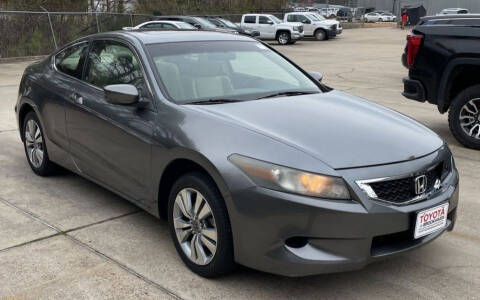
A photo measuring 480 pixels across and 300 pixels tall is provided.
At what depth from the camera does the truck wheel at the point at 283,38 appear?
93.7 ft

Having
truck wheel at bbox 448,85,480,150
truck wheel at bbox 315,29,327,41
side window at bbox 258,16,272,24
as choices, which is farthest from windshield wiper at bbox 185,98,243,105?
truck wheel at bbox 315,29,327,41

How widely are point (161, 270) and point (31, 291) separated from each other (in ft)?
2.62

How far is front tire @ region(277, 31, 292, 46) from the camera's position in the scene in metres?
28.5

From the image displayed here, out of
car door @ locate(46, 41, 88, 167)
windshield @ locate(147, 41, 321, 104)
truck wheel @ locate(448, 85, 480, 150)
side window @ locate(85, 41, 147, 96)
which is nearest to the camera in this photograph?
windshield @ locate(147, 41, 321, 104)

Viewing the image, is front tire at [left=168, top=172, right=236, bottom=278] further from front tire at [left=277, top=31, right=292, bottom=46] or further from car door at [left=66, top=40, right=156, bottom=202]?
front tire at [left=277, top=31, right=292, bottom=46]

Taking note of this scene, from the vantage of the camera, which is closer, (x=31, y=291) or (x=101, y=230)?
(x=31, y=291)

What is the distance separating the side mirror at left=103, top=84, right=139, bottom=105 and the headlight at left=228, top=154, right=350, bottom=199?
1.25m

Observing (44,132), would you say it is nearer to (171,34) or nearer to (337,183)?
(171,34)

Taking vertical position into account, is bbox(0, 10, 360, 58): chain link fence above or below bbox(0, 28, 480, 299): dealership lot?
above

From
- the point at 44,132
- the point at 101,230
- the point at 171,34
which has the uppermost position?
the point at 171,34

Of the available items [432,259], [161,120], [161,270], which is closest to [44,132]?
[161,120]

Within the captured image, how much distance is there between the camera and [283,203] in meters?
2.94

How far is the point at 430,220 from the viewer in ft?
10.5

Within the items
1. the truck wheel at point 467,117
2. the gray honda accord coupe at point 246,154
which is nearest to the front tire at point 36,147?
the gray honda accord coupe at point 246,154
